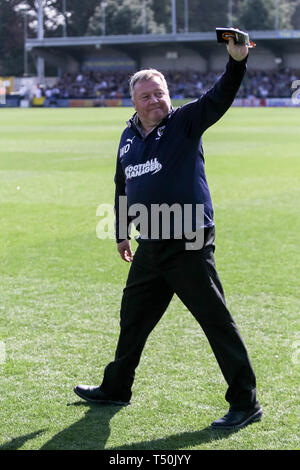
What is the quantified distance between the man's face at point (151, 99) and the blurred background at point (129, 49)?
53.3 metres

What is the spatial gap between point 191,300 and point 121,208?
0.91m

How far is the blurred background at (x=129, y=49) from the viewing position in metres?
66.1

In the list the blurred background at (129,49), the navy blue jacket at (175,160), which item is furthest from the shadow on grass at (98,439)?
the blurred background at (129,49)

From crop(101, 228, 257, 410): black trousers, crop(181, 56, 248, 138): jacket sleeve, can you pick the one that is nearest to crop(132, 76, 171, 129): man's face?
crop(181, 56, 248, 138): jacket sleeve

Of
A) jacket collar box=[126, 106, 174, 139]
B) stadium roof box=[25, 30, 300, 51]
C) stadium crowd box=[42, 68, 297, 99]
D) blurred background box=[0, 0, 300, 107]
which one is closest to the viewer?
jacket collar box=[126, 106, 174, 139]

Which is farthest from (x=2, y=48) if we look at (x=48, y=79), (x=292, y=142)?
(x=292, y=142)

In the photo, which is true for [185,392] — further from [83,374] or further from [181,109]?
[181,109]

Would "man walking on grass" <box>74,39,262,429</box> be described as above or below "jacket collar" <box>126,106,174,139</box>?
below

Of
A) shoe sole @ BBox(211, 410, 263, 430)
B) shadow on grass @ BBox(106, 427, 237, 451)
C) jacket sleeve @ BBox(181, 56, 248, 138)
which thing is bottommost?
shadow on grass @ BBox(106, 427, 237, 451)

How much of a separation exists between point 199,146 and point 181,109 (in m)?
0.24

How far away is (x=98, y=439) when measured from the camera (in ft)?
13.5

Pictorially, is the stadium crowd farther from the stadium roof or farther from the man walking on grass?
the man walking on grass

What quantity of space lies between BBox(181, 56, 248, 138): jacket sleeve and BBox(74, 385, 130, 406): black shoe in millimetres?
1784

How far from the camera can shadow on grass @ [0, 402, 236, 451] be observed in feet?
13.2
